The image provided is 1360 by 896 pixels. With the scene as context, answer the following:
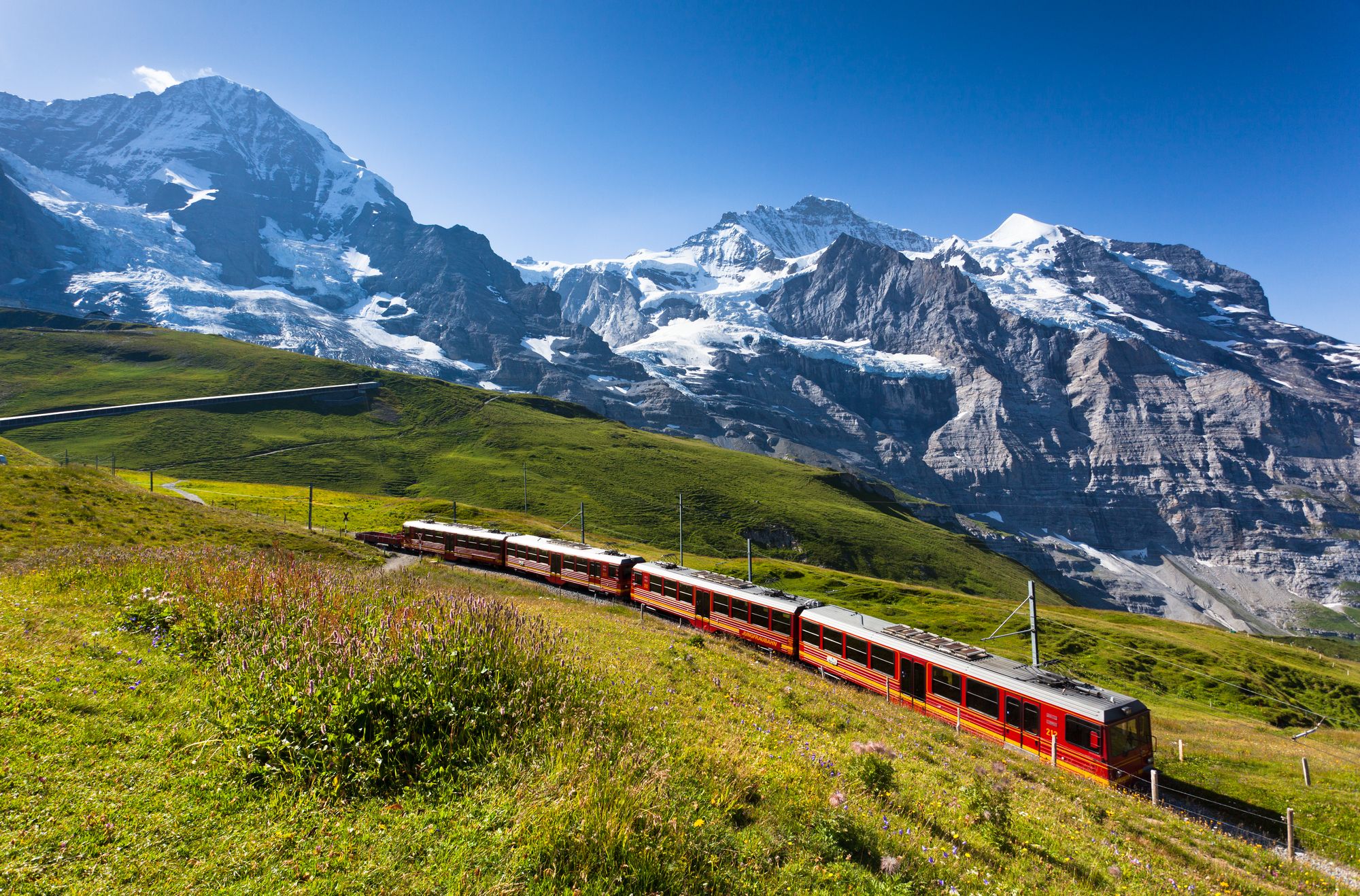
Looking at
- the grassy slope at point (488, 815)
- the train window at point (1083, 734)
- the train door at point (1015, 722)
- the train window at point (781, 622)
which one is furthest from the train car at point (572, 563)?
the grassy slope at point (488, 815)

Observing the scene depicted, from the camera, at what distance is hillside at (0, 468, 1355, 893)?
4723 millimetres

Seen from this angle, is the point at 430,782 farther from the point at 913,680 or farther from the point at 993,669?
the point at 913,680

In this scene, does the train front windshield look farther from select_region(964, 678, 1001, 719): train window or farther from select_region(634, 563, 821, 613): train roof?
select_region(634, 563, 821, 613): train roof

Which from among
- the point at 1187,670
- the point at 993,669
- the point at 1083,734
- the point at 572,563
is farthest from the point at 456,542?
the point at 1187,670

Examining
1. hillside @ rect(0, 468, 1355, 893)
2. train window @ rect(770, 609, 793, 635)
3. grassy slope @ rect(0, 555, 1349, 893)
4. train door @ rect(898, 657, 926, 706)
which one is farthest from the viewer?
train window @ rect(770, 609, 793, 635)

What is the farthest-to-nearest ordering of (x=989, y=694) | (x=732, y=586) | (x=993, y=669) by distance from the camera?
(x=732, y=586), (x=993, y=669), (x=989, y=694)

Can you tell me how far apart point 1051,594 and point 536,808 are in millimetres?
160656

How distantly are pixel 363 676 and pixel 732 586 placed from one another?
1166 inches

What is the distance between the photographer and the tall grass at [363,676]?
5.87 m

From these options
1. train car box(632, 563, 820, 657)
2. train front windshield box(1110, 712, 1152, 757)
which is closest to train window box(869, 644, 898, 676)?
train car box(632, 563, 820, 657)

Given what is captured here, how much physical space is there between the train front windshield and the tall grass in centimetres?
1952

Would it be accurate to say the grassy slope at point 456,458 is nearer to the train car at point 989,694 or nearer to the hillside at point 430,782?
the train car at point 989,694

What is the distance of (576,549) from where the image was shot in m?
45.5

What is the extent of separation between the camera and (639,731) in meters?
7.92
